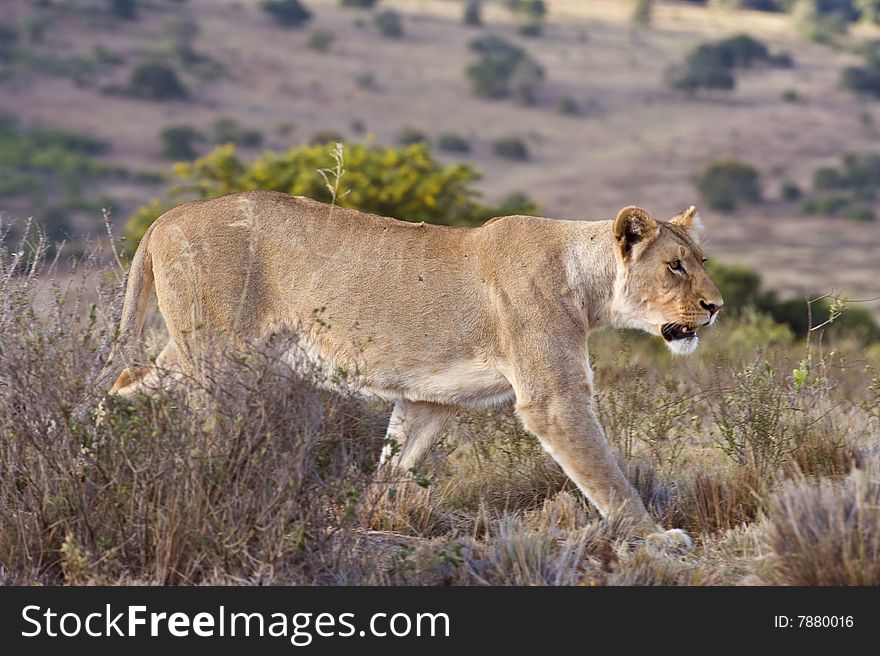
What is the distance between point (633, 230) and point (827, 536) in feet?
7.15

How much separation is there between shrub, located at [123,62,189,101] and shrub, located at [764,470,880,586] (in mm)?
49009

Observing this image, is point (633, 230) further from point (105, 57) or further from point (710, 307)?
point (105, 57)

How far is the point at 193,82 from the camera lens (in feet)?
178

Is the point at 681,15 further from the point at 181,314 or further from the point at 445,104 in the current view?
the point at 181,314

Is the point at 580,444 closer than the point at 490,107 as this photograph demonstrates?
Yes

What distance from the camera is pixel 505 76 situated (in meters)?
57.4

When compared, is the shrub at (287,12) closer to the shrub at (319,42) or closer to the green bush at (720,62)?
the shrub at (319,42)

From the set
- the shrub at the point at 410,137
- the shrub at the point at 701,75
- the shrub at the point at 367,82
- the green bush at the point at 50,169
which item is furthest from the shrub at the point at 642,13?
the green bush at the point at 50,169

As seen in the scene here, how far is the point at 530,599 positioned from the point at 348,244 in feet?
8.48

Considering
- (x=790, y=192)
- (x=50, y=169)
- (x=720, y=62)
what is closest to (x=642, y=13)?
(x=720, y=62)

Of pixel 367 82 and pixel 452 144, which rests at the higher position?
pixel 367 82

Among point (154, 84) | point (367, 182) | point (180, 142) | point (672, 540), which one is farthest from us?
point (154, 84)

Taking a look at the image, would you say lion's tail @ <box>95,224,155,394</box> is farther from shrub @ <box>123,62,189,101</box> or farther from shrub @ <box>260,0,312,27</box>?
shrub @ <box>260,0,312,27</box>

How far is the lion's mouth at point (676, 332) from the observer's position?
22.7 ft
